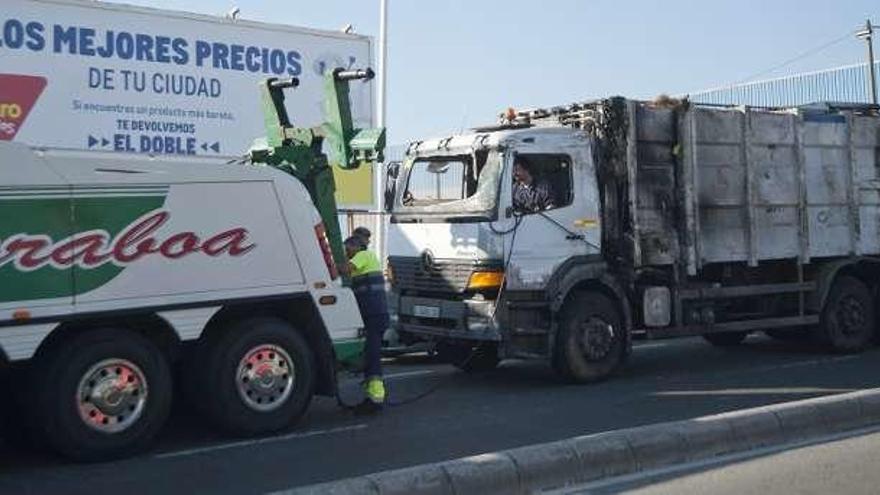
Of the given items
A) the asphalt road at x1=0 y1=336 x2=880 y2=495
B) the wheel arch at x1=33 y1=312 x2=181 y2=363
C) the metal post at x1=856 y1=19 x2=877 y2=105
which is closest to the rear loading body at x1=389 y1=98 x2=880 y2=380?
the asphalt road at x1=0 y1=336 x2=880 y2=495

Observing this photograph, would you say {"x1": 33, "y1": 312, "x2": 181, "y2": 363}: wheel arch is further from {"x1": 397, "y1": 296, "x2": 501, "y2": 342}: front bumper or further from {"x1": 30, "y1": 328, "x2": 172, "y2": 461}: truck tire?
{"x1": 397, "y1": 296, "x2": 501, "y2": 342}: front bumper

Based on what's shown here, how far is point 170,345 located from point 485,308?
10.8 ft

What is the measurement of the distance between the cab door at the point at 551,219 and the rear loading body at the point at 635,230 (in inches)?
0.6

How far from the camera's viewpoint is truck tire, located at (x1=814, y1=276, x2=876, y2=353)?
41.0 ft

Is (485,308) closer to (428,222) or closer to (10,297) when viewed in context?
(428,222)

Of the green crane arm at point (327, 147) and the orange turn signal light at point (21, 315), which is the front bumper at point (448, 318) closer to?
the green crane arm at point (327, 147)

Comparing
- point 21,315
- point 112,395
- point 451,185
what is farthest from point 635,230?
point 21,315

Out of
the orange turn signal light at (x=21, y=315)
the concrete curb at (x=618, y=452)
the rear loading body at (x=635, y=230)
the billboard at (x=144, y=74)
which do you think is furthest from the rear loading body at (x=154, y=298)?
the billboard at (x=144, y=74)

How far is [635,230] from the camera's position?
34.8 ft

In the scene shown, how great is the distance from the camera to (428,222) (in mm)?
10484

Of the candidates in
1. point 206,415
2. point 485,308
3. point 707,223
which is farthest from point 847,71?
point 206,415

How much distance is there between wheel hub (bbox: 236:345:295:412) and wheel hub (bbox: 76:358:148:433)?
804mm

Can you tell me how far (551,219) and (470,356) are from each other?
6.71 feet

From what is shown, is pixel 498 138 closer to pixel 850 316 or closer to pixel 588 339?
pixel 588 339
